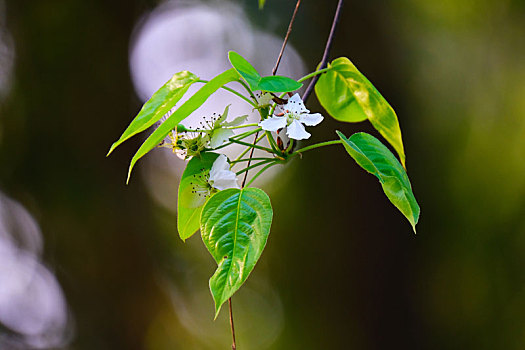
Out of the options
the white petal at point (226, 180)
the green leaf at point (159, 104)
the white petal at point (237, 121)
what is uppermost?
the green leaf at point (159, 104)

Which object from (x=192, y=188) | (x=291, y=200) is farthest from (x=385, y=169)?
(x=291, y=200)

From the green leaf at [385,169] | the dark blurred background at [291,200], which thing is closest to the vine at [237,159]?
the green leaf at [385,169]

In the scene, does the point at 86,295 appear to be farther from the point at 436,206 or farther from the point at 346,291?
the point at 436,206

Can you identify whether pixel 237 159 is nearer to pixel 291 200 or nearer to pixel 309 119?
pixel 309 119

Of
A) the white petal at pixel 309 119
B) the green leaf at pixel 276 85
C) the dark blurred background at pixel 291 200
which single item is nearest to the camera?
the green leaf at pixel 276 85

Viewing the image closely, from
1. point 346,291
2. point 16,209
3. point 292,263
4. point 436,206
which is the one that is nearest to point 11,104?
point 16,209

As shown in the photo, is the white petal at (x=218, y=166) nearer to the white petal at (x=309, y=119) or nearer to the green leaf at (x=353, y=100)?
the white petal at (x=309, y=119)
